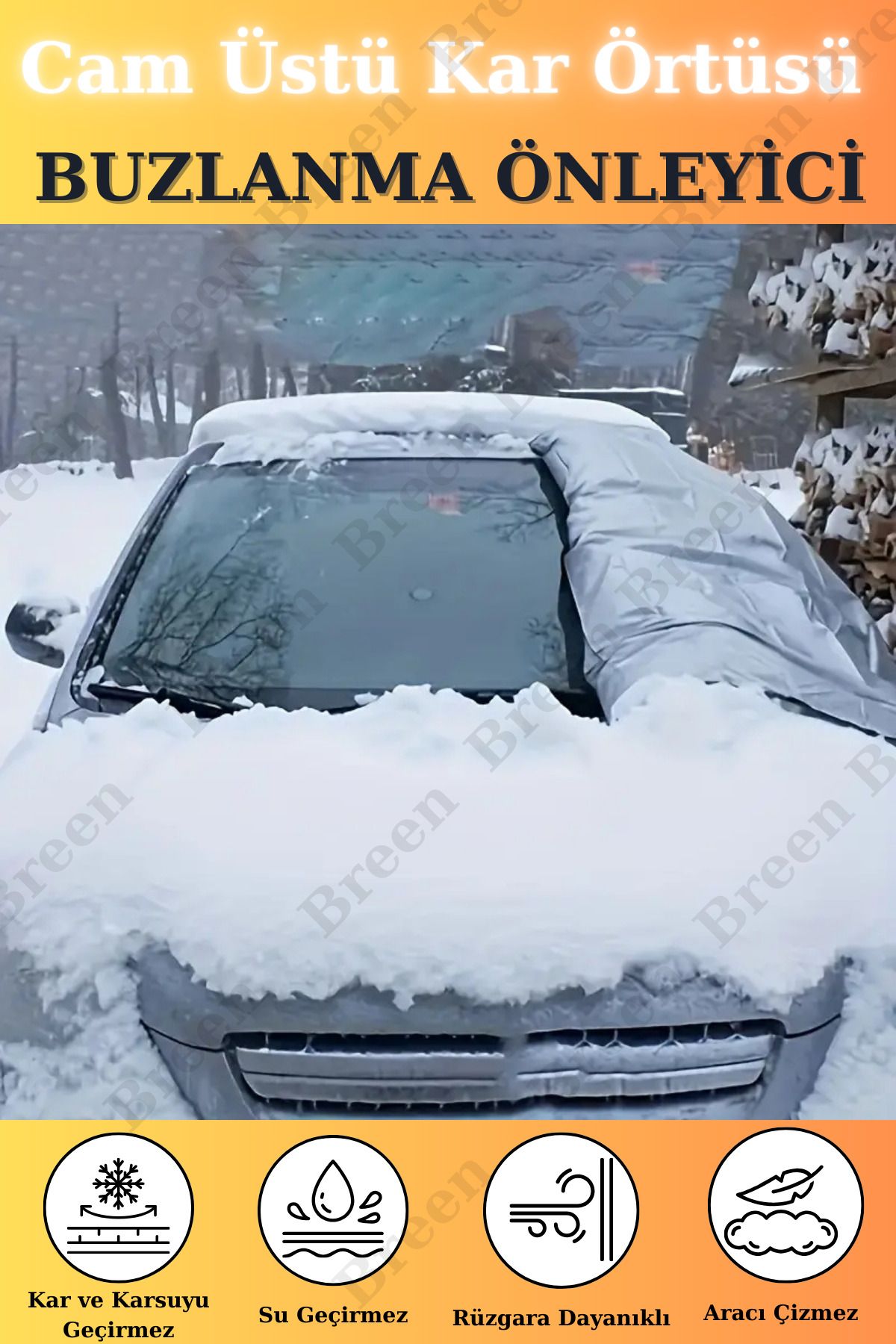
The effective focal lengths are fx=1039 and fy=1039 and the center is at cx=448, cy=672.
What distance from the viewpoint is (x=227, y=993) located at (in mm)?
1290

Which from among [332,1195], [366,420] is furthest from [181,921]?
[366,420]

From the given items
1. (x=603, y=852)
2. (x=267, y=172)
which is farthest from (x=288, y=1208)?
(x=267, y=172)

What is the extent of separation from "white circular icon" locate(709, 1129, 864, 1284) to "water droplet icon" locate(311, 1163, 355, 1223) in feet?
1.82

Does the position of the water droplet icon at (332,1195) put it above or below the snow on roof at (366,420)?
below

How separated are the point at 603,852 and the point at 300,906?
404mm

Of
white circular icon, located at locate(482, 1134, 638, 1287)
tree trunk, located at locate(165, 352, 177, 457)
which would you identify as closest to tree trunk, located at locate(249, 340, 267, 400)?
tree trunk, located at locate(165, 352, 177, 457)

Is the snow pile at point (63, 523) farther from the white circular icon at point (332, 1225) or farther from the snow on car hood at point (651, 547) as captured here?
the white circular icon at point (332, 1225)

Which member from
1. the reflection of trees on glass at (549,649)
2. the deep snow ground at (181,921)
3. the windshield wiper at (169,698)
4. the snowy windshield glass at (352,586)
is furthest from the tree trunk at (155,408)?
the reflection of trees on glass at (549,649)

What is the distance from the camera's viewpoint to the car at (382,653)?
129cm

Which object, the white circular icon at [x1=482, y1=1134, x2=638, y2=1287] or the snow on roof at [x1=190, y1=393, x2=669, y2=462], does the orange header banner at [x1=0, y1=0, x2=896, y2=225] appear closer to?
the snow on roof at [x1=190, y1=393, x2=669, y2=462]

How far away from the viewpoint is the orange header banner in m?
1.85

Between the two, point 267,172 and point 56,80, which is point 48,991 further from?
point 56,80

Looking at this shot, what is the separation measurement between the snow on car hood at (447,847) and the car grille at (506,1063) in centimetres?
7

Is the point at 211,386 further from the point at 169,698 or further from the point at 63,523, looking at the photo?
the point at 169,698
